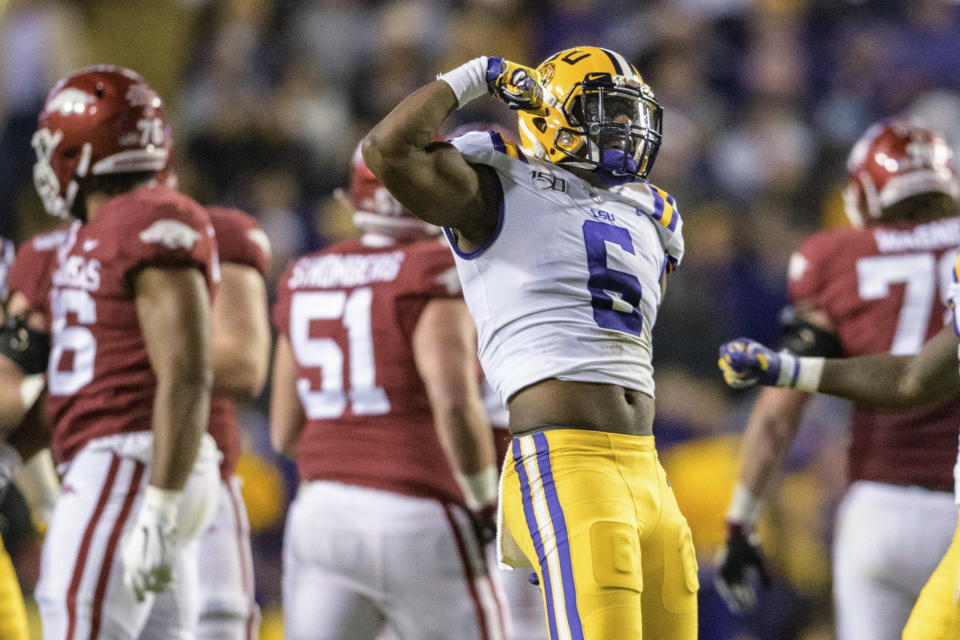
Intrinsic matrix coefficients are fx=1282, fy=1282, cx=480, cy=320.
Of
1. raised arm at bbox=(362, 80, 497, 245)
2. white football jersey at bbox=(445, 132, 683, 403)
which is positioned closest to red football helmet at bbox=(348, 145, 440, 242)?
white football jersey at bbox=(445, 132, 683, 403)

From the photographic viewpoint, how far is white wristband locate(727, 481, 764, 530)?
4762 mm

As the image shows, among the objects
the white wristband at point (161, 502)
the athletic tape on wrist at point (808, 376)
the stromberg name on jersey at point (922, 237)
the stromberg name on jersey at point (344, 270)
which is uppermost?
the stromberg name on jersey at point (922, 237)

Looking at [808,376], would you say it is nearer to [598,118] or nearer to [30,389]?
[598,118]

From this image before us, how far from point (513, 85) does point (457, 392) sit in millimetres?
1158

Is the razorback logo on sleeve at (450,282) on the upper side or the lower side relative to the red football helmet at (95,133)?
lower

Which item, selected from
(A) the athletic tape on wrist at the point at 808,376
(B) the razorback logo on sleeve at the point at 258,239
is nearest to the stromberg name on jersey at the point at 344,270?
(B) the razorback logo on sleeve at the point at 258,239

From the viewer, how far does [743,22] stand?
9992mm

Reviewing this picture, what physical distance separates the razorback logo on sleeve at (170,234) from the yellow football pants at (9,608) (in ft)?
3.75

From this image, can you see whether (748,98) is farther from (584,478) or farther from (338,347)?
(584,478)

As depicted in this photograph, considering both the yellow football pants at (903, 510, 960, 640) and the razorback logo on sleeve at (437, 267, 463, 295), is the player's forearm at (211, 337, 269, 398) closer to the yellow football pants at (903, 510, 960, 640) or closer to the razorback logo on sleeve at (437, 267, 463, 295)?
the razorback logo on sleeve at (437, 267, 463, 295)

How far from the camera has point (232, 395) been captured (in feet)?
14.0

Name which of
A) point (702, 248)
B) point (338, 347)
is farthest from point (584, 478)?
point (702, 248)

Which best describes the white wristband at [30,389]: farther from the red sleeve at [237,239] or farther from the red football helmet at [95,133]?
the red sleeve at [237,239]

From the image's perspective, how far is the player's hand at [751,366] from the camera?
141 inches
